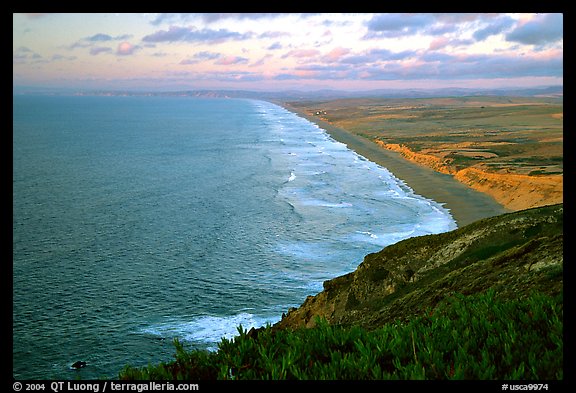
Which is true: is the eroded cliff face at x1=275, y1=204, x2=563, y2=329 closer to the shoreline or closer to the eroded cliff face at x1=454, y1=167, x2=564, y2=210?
the shoreline

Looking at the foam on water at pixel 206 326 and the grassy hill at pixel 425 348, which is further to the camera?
the foam on water at pixel 206 326

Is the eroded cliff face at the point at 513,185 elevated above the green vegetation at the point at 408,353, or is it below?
below

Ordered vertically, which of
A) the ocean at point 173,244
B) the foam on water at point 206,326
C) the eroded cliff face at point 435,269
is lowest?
the foam on water at point 206,326

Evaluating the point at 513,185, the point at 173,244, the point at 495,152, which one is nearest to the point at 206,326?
the point at 173,244

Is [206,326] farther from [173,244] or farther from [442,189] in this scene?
[442,189]

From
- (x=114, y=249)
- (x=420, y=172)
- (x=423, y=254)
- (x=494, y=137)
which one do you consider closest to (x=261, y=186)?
(x=420, y=172)

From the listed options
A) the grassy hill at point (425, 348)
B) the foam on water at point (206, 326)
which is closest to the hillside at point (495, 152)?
the grassy hill at point (425, 348)

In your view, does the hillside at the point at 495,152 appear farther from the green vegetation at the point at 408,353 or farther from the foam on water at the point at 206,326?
the foam on water at the point at 206,326
